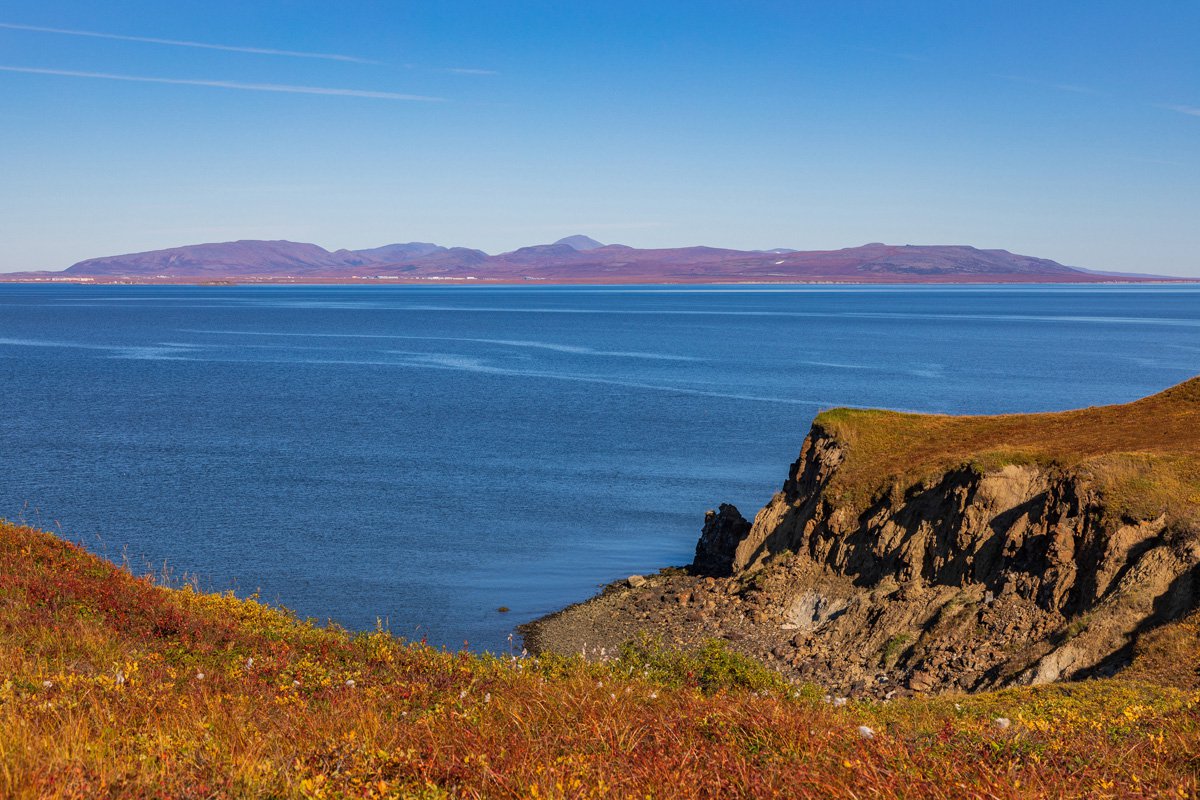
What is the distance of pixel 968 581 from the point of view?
2802cm

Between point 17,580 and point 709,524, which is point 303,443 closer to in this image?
point 709,524

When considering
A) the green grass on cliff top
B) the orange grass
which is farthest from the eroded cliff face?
the orange grass

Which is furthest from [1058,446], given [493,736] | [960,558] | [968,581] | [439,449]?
[439,449]

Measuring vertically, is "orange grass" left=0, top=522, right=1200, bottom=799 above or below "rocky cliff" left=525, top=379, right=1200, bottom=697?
above

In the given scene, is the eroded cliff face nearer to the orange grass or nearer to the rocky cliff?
the rocky cliff

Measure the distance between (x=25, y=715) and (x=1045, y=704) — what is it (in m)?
13.1

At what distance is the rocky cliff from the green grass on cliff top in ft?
0.22

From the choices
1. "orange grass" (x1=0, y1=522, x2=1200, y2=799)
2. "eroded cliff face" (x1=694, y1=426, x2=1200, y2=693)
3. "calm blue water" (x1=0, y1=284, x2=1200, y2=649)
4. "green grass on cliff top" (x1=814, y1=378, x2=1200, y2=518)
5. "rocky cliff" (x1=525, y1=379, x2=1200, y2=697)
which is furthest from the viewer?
"calm blue water" (x1=0, y1=284, x2=1200, y2=649)

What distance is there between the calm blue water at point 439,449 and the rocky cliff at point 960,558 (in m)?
6.85

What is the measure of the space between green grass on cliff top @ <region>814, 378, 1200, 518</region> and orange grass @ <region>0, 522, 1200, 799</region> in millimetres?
11914

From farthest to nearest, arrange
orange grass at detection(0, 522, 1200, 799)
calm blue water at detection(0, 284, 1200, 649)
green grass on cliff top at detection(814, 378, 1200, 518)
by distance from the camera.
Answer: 1. calm blue water at detection(0, 284, 1200, 649)
2. green grass on cliff top at detection(814, 378, 1200, 518)
3. orange grass at detection(0, 522, 1200, 799)

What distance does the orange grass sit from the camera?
27.9 feet

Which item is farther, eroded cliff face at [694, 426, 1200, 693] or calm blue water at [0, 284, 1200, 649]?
calm blue water at [0, 284, 1200, 649]

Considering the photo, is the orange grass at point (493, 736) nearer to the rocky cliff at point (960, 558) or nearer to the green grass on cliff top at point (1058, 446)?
the rocky cliff at point (960, 558)
